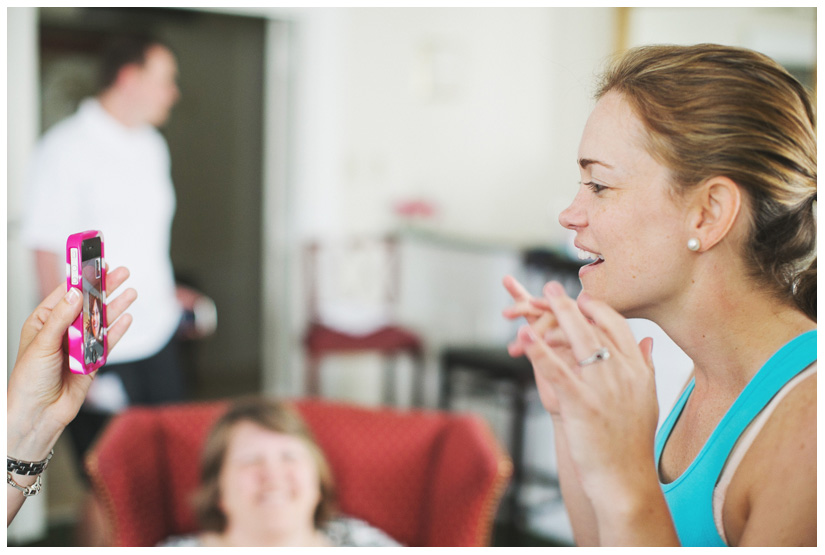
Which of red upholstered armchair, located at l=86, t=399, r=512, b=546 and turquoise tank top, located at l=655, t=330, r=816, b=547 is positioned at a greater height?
turquoise tank top, located at l=655, t=330, r=816, b=547

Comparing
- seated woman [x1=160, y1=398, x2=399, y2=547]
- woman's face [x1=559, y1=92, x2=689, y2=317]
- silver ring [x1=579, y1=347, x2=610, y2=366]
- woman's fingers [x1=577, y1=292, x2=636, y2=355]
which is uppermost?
woman's face [x1=559, y1=92, x2=689, y2=317]

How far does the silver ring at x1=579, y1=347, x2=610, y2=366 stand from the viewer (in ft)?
1.88

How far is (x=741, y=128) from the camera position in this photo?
24.7 inches

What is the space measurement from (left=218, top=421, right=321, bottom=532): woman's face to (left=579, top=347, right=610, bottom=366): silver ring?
1417 millimetres

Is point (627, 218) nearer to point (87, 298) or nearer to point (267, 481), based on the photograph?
point (87, 298)

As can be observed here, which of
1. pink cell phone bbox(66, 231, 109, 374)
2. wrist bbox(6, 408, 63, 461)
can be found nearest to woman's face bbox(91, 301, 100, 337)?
pink cell phone bbox(66, 231, 109, 374)

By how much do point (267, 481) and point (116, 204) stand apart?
83 cm

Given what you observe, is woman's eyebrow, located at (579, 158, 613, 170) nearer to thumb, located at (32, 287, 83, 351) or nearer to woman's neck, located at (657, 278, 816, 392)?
woman's neck, located at (657, 278, 816, 392)

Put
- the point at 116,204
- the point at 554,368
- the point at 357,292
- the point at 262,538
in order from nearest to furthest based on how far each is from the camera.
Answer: the point at 554,368 → the point at 262,538 → the point at 116,204 → the point at 357,292

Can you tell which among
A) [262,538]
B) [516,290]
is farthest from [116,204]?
[516,290]

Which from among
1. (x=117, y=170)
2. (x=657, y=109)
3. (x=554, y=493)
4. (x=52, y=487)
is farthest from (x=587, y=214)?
(x=52, y=487)

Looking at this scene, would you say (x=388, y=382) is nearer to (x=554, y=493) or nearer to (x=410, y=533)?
(x=554, y=493)

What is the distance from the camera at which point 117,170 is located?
6.89 feet

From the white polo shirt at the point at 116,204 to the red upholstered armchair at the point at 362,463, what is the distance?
26cm
